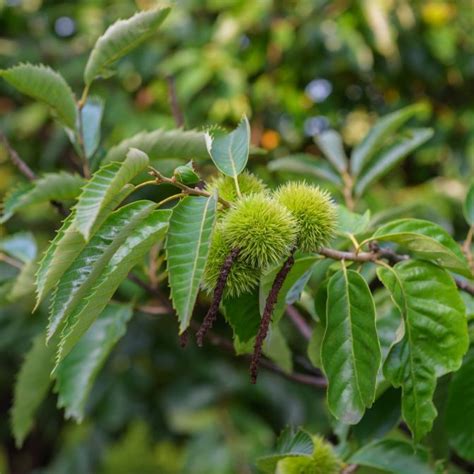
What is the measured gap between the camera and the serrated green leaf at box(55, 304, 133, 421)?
1.23 meters

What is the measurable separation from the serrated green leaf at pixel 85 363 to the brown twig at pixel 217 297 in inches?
19.6

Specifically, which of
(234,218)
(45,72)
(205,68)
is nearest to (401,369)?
(234,218)

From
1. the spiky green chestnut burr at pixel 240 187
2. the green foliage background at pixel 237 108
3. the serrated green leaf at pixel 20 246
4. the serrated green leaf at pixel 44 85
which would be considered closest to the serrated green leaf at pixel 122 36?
the serrated green leaf at pixel 44 85

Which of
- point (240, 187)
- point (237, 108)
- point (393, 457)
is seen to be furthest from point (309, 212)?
point (237, 108)

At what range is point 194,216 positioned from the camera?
773 millimetres

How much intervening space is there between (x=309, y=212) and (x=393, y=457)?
15.7 inches

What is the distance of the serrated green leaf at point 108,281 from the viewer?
0.77m

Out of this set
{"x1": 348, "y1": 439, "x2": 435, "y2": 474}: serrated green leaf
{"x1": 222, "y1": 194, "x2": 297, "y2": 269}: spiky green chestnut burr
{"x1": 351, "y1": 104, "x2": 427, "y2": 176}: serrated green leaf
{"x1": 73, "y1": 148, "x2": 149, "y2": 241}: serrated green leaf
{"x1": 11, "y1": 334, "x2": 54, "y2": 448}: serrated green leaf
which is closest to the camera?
{"x1": 73, "y1": 148, "x2": 149, "y2": 241}: serrated green leaf

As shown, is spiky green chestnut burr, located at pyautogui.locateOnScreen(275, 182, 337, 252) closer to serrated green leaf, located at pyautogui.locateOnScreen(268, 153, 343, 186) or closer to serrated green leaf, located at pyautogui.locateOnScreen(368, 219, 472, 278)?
serrated green leaf, located at pyautogui.locateOnScreen(368, 219, 472, 278)

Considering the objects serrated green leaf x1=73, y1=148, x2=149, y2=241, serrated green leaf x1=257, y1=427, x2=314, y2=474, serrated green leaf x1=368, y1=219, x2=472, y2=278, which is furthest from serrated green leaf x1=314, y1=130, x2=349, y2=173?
serrated green leaf x1=73, y1=148, x2=149, y2=241

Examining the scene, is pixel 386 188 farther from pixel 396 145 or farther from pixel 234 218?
pixel 234 218

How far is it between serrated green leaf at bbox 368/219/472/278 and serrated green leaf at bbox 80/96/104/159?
21.0 inches

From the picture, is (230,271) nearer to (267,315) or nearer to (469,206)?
(267,315)

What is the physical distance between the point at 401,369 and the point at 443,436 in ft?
1.05
